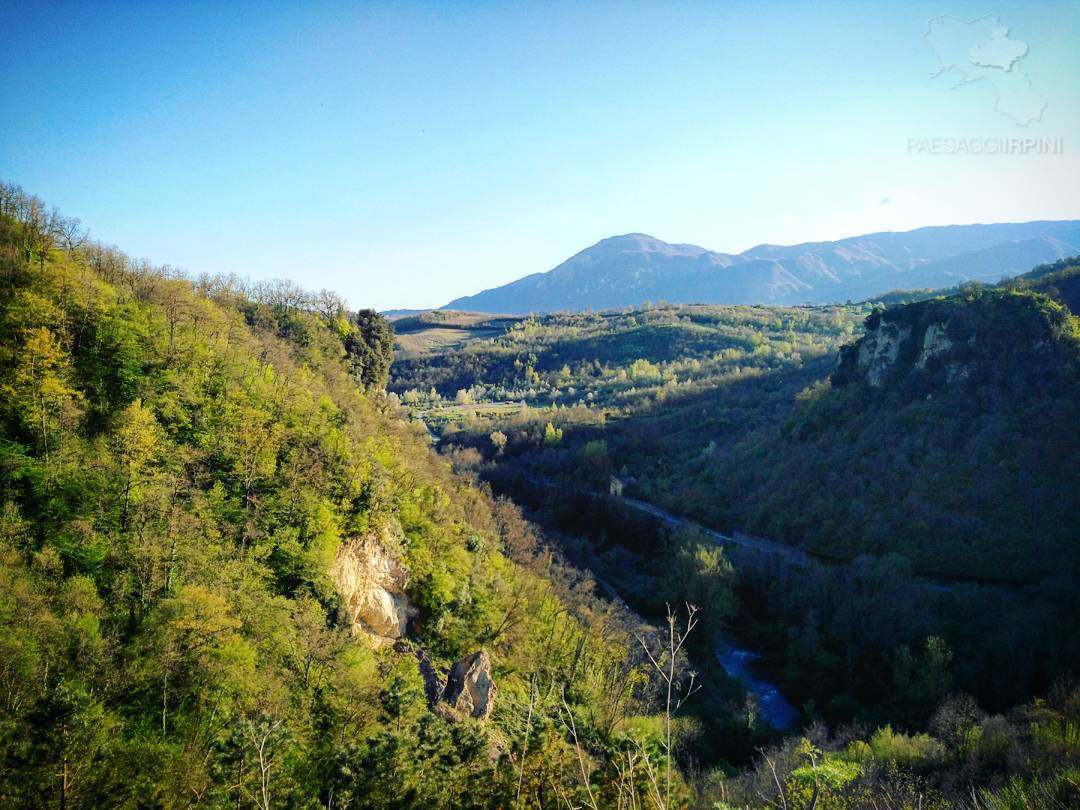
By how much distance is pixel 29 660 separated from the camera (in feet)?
67.2

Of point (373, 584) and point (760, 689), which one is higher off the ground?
point (373, 584)

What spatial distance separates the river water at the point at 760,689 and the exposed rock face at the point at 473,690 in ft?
97.8

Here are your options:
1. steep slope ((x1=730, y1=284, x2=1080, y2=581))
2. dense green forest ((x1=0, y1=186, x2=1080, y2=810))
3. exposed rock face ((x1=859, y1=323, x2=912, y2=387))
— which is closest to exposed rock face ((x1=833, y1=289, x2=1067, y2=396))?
exposed rock face ((x1=859, y1=323, x2=912, y2=387))

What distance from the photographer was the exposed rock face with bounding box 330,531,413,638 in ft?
121

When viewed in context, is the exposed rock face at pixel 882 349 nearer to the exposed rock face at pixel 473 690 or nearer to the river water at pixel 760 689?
the river water at pixel 760 689

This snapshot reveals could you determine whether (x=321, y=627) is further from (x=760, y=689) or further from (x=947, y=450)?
(x=947, y=450)

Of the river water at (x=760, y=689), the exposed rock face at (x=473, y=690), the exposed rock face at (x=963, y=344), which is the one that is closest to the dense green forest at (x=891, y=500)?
the exposed rock face at (x=963, y=344)

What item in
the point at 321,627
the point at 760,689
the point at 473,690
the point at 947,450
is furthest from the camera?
the point at 947,450

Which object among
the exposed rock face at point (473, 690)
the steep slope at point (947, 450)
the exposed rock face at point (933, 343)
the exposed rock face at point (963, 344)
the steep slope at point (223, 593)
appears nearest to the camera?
the steep slope at point (223, 593)

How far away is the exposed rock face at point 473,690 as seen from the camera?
3278cm

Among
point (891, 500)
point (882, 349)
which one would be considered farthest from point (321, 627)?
point (882, 349)

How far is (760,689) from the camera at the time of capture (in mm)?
58781

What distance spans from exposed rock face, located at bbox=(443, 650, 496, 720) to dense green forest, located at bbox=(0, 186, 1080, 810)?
152 mm

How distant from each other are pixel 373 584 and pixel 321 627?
6646 mm
